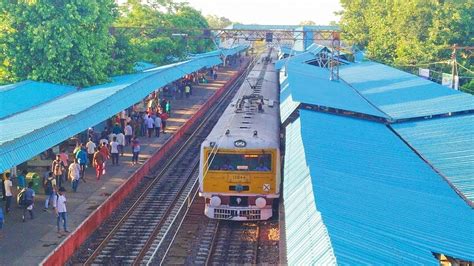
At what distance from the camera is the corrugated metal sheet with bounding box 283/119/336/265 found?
8016 mm

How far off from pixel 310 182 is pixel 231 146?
5.00 metres

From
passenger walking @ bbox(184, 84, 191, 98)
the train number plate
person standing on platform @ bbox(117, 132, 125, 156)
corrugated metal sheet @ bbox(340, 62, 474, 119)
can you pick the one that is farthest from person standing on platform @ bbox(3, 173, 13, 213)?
passenger walking @ bbox(184, 84, 191, 98)

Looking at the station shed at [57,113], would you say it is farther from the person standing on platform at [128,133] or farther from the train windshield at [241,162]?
the train windshield at [241,162]

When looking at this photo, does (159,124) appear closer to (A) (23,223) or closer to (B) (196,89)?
(A) (23,223)

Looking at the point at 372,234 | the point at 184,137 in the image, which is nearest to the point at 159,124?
the point at 184,137

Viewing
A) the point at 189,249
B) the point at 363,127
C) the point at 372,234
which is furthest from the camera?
the point at 363,127

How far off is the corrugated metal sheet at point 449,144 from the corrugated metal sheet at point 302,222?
335 centimetres

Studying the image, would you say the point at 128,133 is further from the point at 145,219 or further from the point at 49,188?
the point at 145,219

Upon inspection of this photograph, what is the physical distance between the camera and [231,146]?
15719 mm

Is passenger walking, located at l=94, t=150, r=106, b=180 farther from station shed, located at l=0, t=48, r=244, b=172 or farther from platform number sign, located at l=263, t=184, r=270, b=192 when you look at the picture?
platform number sign, located at l=263, t=184, r=270, b=192

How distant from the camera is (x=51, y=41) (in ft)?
78.1

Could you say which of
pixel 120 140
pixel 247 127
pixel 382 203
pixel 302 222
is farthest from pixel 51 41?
pixel 302 222

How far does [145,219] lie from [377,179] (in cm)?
701

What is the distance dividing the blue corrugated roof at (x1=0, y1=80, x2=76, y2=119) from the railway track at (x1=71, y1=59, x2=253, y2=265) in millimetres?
4610
